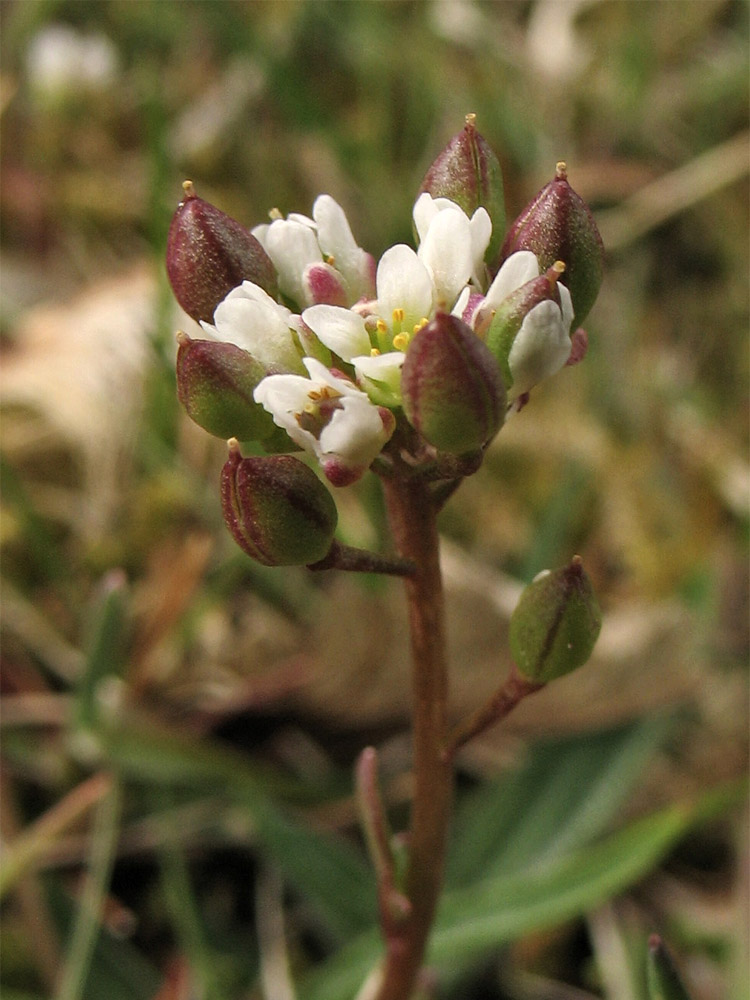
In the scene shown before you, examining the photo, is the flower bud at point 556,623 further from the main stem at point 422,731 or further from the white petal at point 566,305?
the white petal at point 566,305

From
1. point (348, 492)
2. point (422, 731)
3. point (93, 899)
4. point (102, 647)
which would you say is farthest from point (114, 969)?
point (348, 492)

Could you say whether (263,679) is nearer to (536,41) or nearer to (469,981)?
(469,981)

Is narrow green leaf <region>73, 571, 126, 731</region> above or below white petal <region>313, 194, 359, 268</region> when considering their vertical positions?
below

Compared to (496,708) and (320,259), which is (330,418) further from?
(496,708)

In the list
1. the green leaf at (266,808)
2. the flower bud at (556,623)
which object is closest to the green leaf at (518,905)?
the green leaf at (266,808)

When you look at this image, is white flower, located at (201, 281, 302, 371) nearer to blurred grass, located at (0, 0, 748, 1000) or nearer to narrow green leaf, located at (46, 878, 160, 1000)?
blurred grass, located at (0, 0, 748, 1000)

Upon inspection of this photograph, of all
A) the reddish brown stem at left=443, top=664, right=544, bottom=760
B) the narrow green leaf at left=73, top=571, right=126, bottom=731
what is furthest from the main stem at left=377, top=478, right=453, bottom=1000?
the narrow green leaf at left=73, top=571, right=126, bottom=731

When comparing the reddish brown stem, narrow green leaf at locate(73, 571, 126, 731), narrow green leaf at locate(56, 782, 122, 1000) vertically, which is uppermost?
the reddish brown stem

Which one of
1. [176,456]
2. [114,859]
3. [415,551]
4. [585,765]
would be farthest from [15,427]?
[415,551]

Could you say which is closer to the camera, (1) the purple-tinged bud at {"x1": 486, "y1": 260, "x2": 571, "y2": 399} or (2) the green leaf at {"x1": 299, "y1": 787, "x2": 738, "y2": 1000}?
(1) the purple-tinged bud at {"x1": 486, "y1": 260, "x2": 571, "y2": 399}
